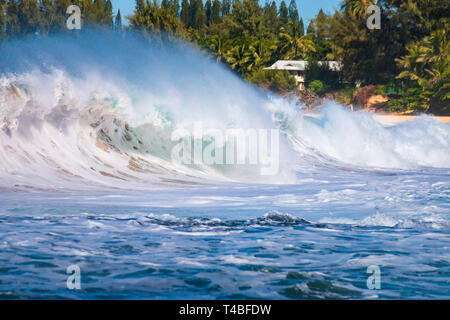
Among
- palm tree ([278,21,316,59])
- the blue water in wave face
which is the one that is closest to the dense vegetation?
Result: palm tree ([278,21,316,59])

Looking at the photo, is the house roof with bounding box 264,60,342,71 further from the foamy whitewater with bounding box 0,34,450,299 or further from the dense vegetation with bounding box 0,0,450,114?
the foamy whitewater with bounding box 0,34,450,299

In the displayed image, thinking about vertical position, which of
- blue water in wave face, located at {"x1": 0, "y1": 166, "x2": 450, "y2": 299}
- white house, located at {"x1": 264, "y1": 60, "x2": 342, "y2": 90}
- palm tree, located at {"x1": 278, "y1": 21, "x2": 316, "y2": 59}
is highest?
palm tree, located at {"x1": 278, "y1": 21, "x2": 316, "y2": 59}

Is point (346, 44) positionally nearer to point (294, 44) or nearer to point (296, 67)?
point (296, 67)

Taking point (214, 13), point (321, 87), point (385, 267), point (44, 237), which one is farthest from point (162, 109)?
point (214, 13)

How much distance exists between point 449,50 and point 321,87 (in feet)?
35.4

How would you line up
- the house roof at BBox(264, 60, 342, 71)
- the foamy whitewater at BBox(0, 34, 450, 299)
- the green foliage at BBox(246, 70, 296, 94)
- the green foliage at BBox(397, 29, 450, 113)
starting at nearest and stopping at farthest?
the foamy whitewater at BBox(0, 34, 450, 299) < the green foliage at BBox(397, 29, 450, 113) < the green foliage at BBox(246, 70, 296, 94) < the house roof at BBox(264, 60, 342, 71)

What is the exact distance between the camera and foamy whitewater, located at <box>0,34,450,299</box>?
4.68 meters

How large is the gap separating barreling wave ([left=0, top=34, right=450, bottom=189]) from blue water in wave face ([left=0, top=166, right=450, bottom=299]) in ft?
6.89

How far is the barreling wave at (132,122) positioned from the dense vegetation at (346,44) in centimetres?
2568

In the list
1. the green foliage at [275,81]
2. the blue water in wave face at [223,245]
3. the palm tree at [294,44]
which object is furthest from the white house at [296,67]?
the blue water in wave face at [223,245]

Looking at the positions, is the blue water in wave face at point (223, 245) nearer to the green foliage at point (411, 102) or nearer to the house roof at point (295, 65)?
the green foliage at point (411, 102)

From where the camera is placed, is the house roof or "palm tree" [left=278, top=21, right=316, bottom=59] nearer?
the house roof

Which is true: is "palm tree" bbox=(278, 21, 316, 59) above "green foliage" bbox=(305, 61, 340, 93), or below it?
above

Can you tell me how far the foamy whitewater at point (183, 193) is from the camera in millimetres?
4684
